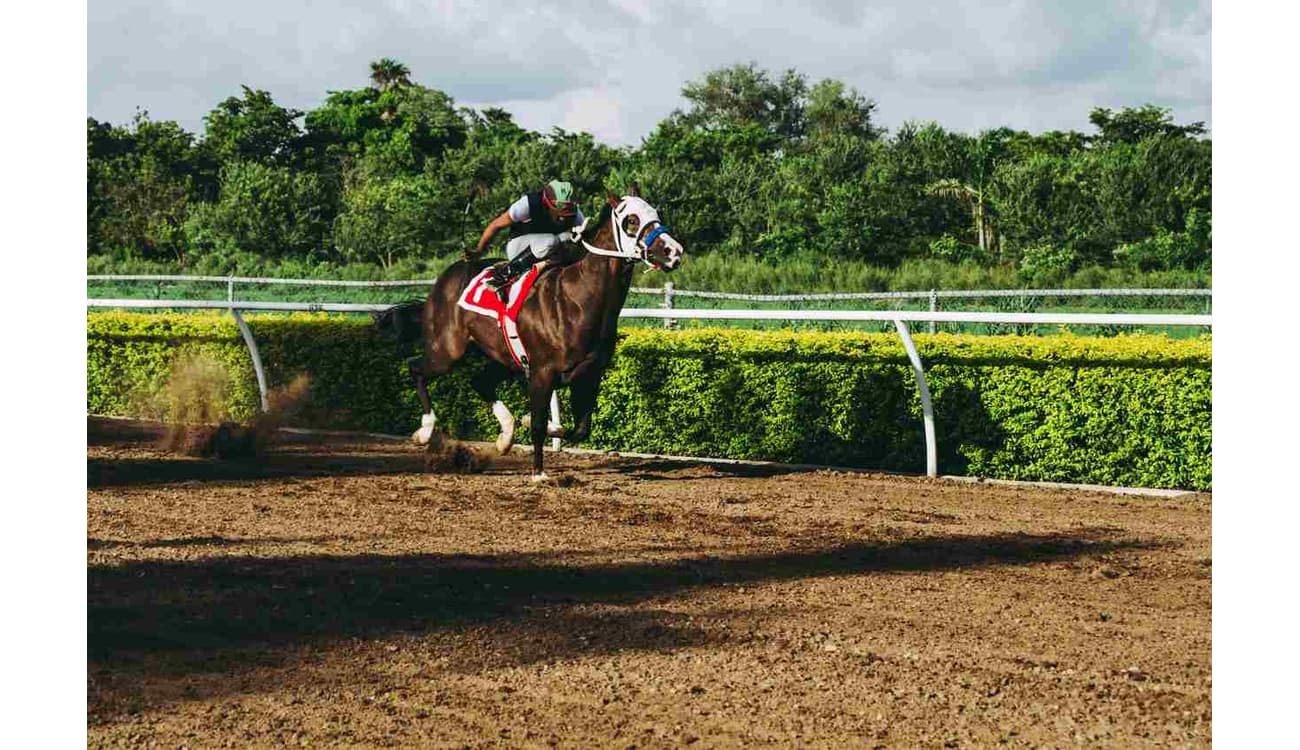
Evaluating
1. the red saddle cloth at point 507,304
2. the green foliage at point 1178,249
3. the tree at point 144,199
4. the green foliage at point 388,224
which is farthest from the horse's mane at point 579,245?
the tree at point 144,199

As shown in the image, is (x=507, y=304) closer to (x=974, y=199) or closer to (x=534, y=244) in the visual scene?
(x=534, y=244)

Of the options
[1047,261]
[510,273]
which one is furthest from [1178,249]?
[510,273]

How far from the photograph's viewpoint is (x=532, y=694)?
16.5ft

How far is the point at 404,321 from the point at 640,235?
3330 mm

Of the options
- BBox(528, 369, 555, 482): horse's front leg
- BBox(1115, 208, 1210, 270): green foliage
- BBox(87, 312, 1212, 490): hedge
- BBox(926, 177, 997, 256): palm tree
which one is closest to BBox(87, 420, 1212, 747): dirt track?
BBox(528, 369, 555, 482): horse's front leg

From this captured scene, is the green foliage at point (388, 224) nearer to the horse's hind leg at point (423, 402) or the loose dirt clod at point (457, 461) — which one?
the horse's hind leg at point (423, 402)

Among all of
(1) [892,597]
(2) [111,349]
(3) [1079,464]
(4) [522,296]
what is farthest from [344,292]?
(1) [892,597]

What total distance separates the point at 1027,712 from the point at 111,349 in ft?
40.3

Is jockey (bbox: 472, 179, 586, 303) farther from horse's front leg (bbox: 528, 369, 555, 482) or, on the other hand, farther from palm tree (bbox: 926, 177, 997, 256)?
palm tree (bbox: 926, 177, 997, 256)

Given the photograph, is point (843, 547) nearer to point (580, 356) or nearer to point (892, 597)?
point (892, 597)

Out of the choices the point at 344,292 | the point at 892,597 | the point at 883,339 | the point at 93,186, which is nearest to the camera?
the point at 892,597

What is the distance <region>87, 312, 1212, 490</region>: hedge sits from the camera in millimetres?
9484

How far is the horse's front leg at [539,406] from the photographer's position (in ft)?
33.2

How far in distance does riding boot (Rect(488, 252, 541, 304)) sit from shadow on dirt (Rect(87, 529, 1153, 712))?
345cm
